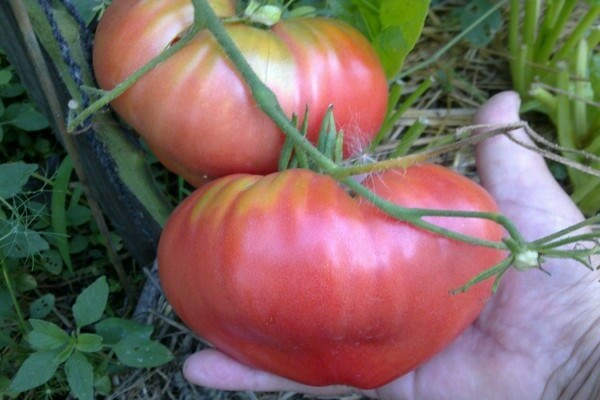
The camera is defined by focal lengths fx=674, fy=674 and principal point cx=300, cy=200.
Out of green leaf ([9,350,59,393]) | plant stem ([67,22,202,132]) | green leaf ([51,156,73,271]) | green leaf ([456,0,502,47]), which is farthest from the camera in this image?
green leaf ([456,0,502,47])

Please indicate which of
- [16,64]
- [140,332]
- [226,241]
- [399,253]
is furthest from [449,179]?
[16,64]

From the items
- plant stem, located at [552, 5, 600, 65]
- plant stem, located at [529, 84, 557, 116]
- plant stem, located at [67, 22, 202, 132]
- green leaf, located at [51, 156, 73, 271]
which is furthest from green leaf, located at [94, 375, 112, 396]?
plant stem, located at [552, 5, 600, 65]

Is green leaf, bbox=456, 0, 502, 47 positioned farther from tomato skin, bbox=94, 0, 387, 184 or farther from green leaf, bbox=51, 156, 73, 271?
green leaf, bbox=51, 156, 73, 271

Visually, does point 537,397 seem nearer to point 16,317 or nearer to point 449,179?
point 449,179

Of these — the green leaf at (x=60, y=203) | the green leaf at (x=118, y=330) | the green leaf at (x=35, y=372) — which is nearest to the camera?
the green leaf at (x=35, y=372)

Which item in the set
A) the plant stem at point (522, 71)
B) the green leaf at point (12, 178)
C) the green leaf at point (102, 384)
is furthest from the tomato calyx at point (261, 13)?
the plant stem at point (522, 71)

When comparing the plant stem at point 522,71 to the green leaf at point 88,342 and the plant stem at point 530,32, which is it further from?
the green leaf at point 88,342

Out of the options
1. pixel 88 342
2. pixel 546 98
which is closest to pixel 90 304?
pixel 88 342

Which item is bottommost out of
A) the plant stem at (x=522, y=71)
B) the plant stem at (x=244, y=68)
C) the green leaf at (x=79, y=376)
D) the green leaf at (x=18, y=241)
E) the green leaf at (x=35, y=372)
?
the plant stem at (x=522, y=71)
